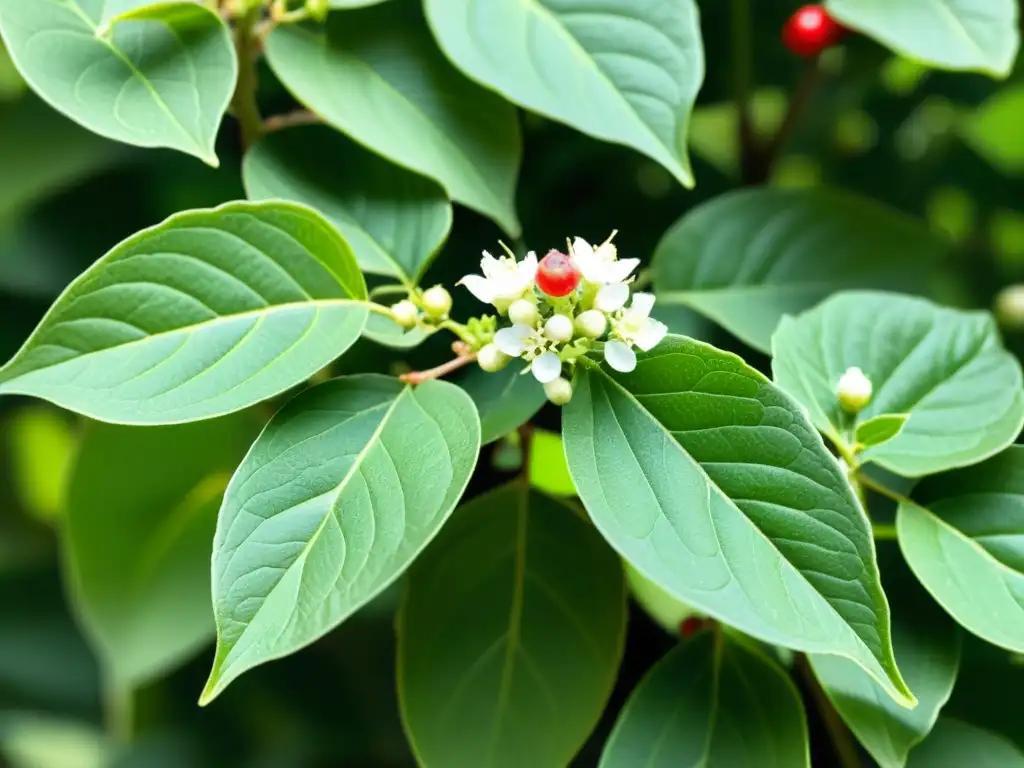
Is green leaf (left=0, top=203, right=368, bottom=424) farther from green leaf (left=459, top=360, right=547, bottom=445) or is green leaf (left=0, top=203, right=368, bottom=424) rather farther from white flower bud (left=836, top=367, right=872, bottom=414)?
white flower bud (left=836, top=367, right=872, bottom=414)

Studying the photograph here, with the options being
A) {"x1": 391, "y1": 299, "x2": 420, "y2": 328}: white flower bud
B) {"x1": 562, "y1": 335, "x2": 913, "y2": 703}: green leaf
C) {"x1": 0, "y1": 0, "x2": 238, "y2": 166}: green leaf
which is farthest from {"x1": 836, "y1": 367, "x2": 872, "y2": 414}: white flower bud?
{"x1": 0, "y1": 0, "x2": 238, "y2": 166}: green leaf

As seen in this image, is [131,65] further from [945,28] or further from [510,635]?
[945,28]

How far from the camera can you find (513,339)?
0.40 metres

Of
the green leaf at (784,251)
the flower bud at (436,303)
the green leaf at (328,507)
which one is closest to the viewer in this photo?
the green leaf at (328,507)

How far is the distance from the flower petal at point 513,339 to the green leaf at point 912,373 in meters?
0.13

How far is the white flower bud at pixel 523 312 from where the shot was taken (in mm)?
390

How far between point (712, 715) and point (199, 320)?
305 millimetres

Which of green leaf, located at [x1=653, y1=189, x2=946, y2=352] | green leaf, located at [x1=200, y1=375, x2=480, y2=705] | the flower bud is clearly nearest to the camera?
green leaf, located at [x1=200, y1=375, x2=480, y2=705]

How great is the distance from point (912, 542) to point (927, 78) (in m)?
0.58

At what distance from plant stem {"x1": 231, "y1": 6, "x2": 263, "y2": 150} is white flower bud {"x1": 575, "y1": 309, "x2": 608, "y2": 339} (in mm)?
237

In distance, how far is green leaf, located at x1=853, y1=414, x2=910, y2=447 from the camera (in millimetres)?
434

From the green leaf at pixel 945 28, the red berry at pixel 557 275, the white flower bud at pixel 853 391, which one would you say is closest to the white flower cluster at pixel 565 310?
the red berry at pixel 557 275

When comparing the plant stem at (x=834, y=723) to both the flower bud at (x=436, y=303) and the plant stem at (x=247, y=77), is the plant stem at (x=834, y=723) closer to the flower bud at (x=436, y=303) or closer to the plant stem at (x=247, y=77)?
the flower bud at (x=436, y=303)

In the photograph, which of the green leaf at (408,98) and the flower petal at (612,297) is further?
the green leaf at (408,98)
